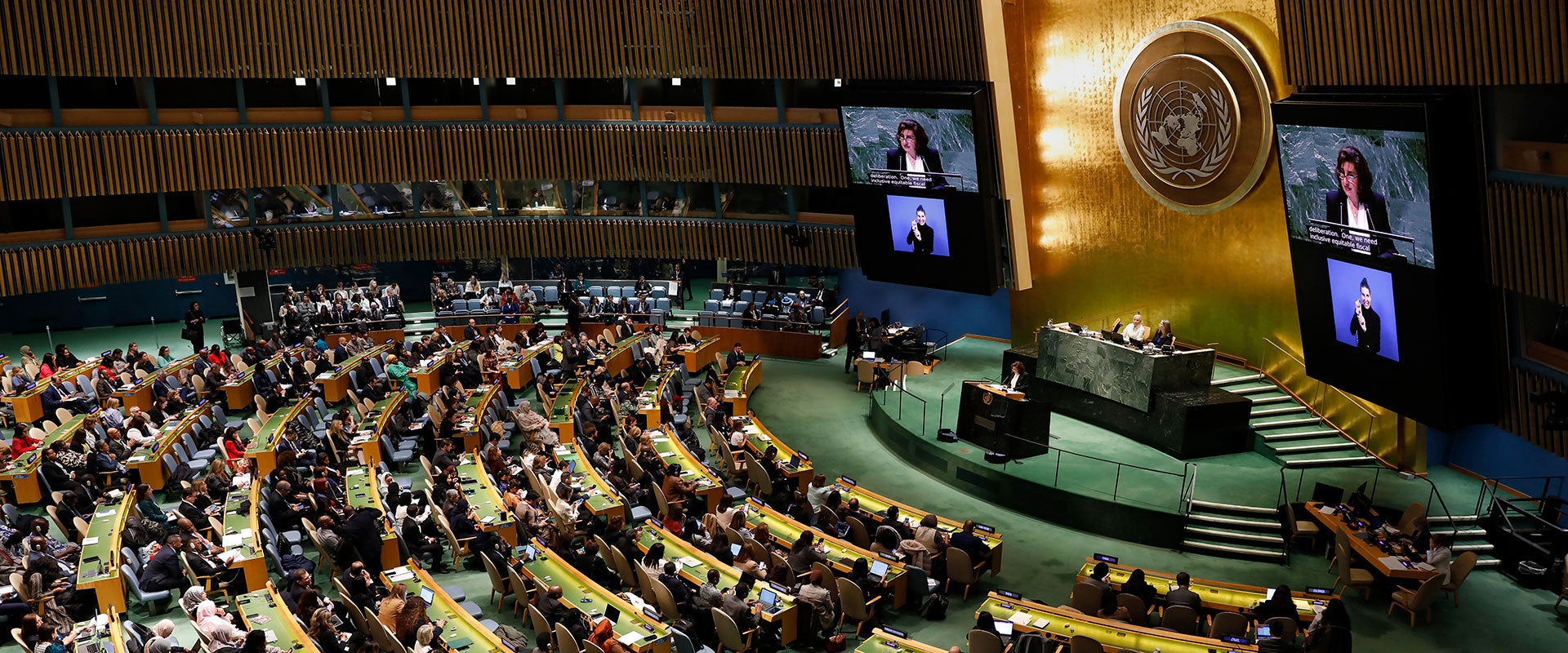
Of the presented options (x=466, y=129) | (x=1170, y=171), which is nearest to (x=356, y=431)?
(x=466, y=129)

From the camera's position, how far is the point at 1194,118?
64.2 ft

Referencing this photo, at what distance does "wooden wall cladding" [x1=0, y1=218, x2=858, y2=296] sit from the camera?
84.0 feet

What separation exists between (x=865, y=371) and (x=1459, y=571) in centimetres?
1171

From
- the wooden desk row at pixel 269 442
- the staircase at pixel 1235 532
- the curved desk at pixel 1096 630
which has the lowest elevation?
the staircase at pixel 1235 532

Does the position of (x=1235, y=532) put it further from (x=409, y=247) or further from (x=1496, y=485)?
(x=409, y=247)

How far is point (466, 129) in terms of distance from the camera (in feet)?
90.2

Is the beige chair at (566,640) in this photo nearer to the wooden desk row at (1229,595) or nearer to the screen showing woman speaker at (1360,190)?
the wooden desk row at (1229,595)

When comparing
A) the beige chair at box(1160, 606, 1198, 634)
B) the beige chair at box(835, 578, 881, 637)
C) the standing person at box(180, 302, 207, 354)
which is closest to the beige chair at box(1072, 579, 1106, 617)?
the beige chair at box(1160, 606, 1198, 634)

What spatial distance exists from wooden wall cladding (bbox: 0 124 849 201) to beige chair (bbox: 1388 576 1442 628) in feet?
46.6

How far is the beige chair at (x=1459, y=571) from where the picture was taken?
13.8m

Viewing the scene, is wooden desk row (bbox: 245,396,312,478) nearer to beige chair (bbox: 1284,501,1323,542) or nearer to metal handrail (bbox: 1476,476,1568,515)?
beige chair (bbox: 1284,501,1323,542)

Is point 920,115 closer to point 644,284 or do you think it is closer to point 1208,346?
point 1208,346

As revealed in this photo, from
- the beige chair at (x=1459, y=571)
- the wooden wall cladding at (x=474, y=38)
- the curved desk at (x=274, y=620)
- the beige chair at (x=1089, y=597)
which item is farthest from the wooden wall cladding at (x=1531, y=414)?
the curved desk at (x=274, y=620)

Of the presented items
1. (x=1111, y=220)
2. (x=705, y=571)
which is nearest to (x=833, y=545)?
(x=705, y=571)
